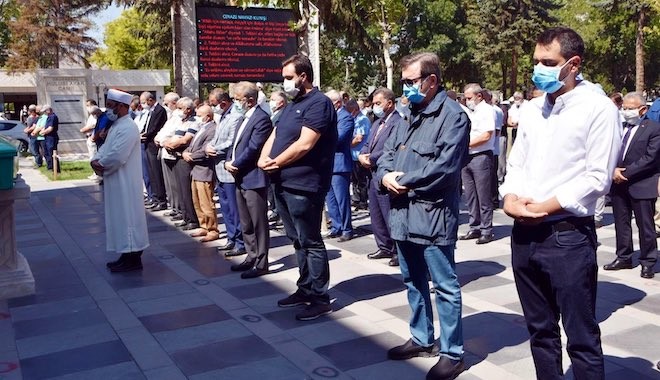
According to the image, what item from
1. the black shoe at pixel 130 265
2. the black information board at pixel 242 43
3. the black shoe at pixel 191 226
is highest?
the black information board at pixel 242 43

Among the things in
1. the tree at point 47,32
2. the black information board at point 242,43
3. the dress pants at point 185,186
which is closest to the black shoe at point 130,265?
the dress pants at point 185,186

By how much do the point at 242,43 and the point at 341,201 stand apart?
25.8 ft

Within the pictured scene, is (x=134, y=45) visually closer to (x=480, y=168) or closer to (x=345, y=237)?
(x=345, y=237)

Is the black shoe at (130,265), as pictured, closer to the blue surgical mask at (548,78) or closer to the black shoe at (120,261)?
the black shoe at (120,261)

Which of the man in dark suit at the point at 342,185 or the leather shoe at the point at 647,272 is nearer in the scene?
the leather shoe at the point at 647,272

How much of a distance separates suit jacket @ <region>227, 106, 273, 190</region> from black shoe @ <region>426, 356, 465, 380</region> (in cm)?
296

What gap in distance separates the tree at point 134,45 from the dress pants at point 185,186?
32025 millimetres

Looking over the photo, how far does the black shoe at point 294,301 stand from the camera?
554cm

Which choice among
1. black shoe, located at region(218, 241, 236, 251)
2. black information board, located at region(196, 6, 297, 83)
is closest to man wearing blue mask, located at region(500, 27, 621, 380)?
black shoe, located at region(218, 241, 236, 251)

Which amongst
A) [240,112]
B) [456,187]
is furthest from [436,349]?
[240,112]

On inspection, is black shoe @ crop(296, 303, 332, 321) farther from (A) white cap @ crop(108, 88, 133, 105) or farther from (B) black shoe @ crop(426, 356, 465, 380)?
(A) white cap @ crop(108, 88, 133, 105)

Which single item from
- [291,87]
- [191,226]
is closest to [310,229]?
[291,87]

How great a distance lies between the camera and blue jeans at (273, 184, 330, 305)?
518 cm

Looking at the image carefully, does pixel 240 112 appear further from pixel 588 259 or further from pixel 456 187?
pixel 588 259
